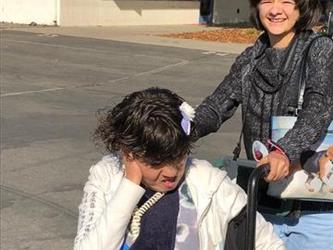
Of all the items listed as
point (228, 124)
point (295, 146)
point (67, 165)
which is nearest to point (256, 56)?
point (295, 146)

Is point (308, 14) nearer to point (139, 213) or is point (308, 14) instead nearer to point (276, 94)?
point (276, 94)

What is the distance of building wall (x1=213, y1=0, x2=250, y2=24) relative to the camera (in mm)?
35719

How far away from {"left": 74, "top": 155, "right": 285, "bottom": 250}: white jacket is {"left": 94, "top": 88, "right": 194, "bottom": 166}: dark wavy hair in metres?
0.11

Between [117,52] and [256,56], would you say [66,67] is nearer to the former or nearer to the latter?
[117,52]

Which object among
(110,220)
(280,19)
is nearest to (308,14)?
(280,19)

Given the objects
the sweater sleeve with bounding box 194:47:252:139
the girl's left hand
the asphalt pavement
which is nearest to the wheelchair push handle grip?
the girl's left hand

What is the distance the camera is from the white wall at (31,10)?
1088 inches

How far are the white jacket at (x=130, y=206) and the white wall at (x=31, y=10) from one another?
85.5ft

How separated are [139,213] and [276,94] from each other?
0.75m

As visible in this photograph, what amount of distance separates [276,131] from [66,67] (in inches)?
528

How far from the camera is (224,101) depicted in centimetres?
278

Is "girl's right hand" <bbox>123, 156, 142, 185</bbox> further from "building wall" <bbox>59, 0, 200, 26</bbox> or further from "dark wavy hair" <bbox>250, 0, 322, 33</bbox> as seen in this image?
"building wall" <bbox>59, 0, 200, 26</bbox>

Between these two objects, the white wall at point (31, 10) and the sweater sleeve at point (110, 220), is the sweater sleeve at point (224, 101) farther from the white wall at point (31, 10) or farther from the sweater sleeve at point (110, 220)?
the white wall at point (31, 10)

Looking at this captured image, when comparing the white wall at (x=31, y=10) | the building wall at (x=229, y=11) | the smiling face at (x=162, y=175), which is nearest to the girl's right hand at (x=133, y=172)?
the smiling face at (x=162, y=175)
